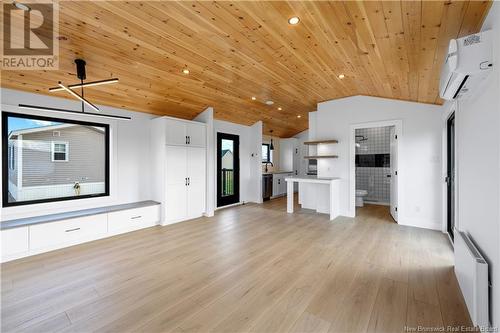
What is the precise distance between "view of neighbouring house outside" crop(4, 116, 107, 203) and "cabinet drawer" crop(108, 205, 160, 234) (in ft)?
2.27

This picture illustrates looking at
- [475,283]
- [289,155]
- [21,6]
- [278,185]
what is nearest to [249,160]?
[278,185]

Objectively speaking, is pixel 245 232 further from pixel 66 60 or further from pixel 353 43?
pixel 66 60

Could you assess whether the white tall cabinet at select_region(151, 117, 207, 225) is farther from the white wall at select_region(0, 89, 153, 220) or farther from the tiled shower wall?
the tiled shower wall

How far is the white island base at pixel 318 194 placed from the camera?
16.8 ft

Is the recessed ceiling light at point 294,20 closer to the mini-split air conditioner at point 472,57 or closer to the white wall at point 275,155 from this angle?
the mini-split air conditioner at point 472,57

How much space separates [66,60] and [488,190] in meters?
4.42

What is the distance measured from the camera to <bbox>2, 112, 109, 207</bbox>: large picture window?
3387 mm

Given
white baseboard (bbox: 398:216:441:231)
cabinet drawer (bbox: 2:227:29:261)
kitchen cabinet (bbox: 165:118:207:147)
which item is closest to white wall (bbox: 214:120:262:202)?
kitchen cabinet (bbox: 165:118:207:147)

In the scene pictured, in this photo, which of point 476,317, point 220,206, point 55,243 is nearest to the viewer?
point 476,317

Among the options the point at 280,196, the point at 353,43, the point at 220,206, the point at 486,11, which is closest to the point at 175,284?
the point at 353,43

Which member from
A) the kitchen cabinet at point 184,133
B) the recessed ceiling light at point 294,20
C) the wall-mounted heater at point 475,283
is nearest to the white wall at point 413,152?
the wall-mounted heater at point 475,283

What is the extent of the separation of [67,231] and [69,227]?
6cm

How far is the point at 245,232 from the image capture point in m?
4.22

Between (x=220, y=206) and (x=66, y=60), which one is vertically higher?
(x=66, y=60)
